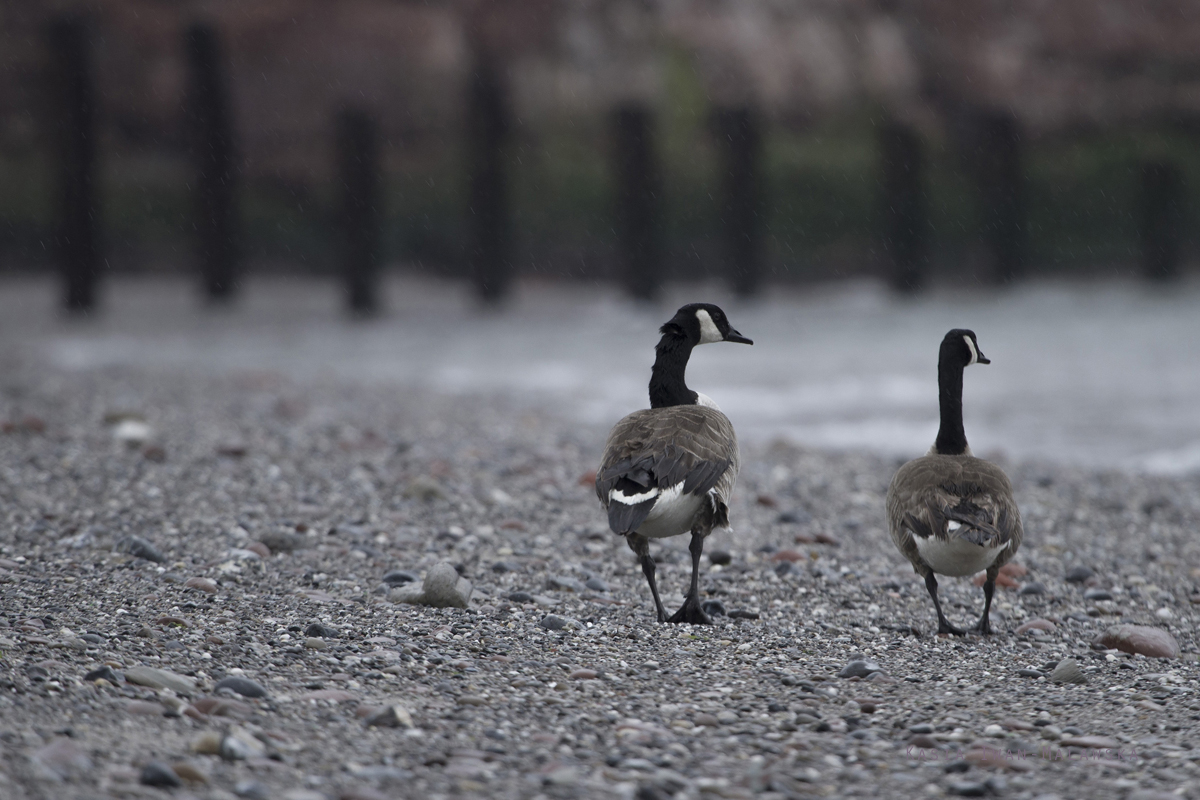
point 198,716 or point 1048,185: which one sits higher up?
point 1048,185

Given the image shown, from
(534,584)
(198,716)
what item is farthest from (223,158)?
(198,716)

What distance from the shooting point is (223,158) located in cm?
2394

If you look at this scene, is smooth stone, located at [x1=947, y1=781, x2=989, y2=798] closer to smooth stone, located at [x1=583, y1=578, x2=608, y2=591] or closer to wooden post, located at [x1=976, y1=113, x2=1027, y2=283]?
smooth stone, located at [x1=583, y1=578, x2=608, y2=591]

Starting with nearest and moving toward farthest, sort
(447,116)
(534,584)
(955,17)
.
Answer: (534,584) < (447,116) < (955,17)

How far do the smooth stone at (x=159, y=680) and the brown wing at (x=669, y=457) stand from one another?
181 centimetres

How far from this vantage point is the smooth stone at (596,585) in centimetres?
599

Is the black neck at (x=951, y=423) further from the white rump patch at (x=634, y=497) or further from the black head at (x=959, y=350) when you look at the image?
the white rump patch at (x=634, y=497)

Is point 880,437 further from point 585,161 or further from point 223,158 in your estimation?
point 585,161

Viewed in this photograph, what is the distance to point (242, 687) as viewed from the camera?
405 centimetres

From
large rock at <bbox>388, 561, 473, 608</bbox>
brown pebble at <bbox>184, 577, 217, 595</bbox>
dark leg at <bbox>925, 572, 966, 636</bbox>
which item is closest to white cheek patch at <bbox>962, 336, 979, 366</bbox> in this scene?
dark leg at <bbox>925, 572, 966, 636</bbox>

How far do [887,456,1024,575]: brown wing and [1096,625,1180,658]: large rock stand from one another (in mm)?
548

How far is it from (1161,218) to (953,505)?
30009 mm

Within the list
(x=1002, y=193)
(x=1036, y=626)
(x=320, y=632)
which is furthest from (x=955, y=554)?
(x=1002, y=193)

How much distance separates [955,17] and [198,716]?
27.9 m
